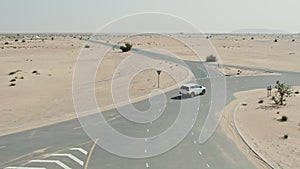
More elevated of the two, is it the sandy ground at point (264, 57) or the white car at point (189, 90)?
the sandy ground at point (264, 57)

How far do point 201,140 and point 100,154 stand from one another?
6.64 metres

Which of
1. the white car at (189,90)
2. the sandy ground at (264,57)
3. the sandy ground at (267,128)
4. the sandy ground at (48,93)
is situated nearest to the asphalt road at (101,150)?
the sandy ground at (267,128)

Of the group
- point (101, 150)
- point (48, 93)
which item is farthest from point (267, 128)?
point (48, 93)

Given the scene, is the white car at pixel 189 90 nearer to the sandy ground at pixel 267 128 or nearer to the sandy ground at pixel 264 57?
the sandy ground at pixel 267 128

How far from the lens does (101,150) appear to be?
20.1 meters

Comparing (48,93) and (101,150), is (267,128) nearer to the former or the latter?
(101,150)

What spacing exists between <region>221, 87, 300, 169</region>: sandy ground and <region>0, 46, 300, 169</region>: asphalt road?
1.35m

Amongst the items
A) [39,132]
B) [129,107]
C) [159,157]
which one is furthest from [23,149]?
[129,107]

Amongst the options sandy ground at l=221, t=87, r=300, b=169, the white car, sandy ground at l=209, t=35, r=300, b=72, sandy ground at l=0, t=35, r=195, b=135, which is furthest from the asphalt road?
sandy ground at l=209, t=35, r=300, b=72

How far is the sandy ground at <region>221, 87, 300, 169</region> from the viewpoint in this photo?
62.6ft

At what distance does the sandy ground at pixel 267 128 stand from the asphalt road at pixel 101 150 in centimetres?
135

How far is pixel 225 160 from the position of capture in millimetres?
18375

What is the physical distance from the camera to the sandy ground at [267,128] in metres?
19.1

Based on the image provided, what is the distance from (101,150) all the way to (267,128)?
41.1 ft
